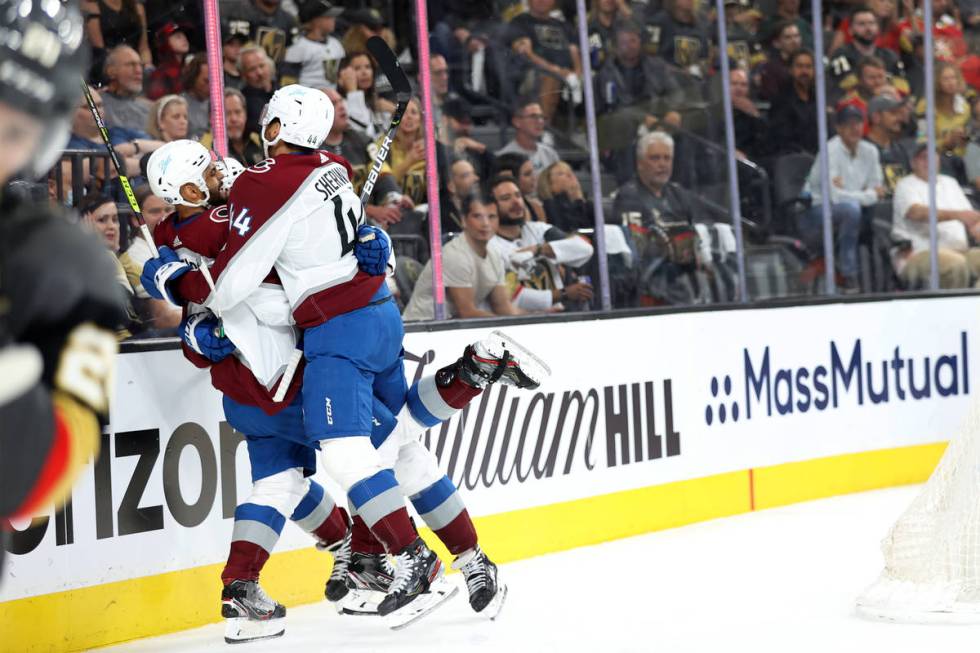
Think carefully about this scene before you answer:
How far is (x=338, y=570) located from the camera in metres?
3.76

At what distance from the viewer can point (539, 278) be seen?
5.09 meters

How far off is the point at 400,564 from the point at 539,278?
1917 millimetres

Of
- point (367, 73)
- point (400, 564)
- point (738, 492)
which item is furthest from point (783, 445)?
point (400, 564)

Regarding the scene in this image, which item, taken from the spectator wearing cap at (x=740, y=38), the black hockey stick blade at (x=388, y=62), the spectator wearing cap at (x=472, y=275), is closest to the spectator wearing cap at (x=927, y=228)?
the spectator wearing cap at (x=740, y=38)

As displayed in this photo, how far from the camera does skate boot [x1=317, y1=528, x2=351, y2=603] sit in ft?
12.3

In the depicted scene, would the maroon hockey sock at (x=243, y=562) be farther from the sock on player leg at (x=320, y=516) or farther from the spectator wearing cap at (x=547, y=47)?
the spectator wearing cap at (x=547, y=47)

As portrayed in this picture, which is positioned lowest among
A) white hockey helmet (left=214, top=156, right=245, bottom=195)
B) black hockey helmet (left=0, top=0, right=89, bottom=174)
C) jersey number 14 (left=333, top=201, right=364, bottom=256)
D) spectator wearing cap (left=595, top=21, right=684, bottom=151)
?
jersey number 14 (left=333, top=201, right=364, bottom=256)

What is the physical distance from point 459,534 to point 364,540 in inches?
11.8

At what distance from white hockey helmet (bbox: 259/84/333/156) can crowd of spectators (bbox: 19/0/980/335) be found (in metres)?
0.68

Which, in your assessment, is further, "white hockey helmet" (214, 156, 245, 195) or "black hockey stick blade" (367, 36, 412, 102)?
"black hockey stick blade" (367, 36, 412, 102)

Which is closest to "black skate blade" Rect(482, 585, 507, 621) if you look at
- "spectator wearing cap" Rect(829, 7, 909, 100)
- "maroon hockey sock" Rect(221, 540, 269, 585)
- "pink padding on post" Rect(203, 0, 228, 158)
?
"maroon hockey sock" Rect(221, 540, 269, 585)

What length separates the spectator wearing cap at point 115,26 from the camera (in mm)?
4211

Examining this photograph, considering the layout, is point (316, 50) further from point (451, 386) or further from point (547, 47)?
point (451, 386)

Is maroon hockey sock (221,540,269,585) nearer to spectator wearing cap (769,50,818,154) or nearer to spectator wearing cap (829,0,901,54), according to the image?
spectator wearing cap (769,50,818,154)
